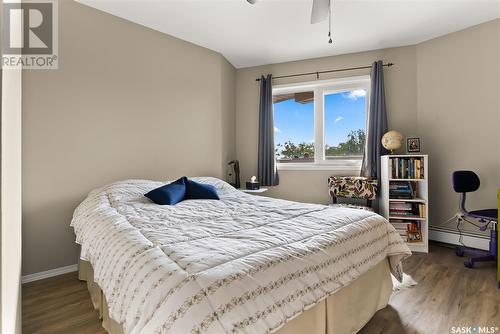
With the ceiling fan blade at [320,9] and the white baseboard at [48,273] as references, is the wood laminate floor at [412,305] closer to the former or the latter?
the white baseboard at [48,273]

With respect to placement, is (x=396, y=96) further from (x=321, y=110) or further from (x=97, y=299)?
(x=97, y=299)

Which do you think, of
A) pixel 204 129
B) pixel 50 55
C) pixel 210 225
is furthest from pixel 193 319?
pixel 204 129

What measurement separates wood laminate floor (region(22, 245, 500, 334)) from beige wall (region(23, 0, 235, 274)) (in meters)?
0.47

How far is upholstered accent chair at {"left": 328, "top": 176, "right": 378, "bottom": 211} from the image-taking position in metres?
3.68

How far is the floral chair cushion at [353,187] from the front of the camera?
369 centimetres

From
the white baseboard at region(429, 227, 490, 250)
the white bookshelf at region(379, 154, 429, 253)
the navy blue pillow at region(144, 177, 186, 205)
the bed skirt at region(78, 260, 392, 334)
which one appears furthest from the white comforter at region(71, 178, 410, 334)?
the white baseboard at region(429, 227, 490, 250)

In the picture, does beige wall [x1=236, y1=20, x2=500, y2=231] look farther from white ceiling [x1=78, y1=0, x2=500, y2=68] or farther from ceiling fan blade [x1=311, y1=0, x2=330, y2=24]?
ceiling fan blade [x1=311, y1=0, x2=330, y2=24]

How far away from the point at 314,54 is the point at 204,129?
1.89m

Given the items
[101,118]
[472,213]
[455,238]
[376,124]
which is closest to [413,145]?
[376,124]

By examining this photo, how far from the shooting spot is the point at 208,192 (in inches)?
112

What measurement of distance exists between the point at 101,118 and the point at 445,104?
399cm

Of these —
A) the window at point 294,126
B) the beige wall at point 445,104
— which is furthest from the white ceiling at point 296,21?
the window at point 294,126

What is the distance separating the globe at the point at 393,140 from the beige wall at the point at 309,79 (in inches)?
13.7

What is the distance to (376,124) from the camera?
3844 mm
